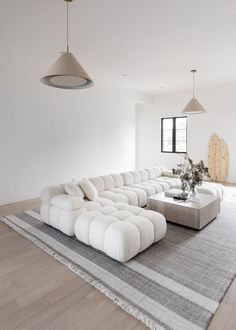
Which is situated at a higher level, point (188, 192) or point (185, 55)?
point (185, 55)

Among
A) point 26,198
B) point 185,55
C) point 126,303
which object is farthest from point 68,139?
point 126,303

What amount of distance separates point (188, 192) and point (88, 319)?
262 centimetres

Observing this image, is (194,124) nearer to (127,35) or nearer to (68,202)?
(127,35)

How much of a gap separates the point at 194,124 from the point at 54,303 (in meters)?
6.56

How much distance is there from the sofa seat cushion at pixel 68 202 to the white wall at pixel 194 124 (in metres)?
5.20

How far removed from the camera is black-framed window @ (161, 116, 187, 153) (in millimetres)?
7449

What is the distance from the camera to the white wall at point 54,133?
4.46 meters

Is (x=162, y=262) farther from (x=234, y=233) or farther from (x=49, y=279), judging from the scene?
(x=234, y=233)

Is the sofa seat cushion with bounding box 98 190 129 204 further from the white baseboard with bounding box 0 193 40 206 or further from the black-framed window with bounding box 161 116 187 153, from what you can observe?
the black-framed window with bounding box 161 116 187 153

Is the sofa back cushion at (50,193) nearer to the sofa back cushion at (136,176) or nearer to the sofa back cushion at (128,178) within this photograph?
the sofa back cushion at (128,178)

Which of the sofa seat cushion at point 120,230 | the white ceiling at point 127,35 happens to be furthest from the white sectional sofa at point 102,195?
the white ceiling at point 127,35

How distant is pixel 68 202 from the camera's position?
292 centimetres

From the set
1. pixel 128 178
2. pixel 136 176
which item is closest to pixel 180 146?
pixel 136 176

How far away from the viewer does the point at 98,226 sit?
2461mm
